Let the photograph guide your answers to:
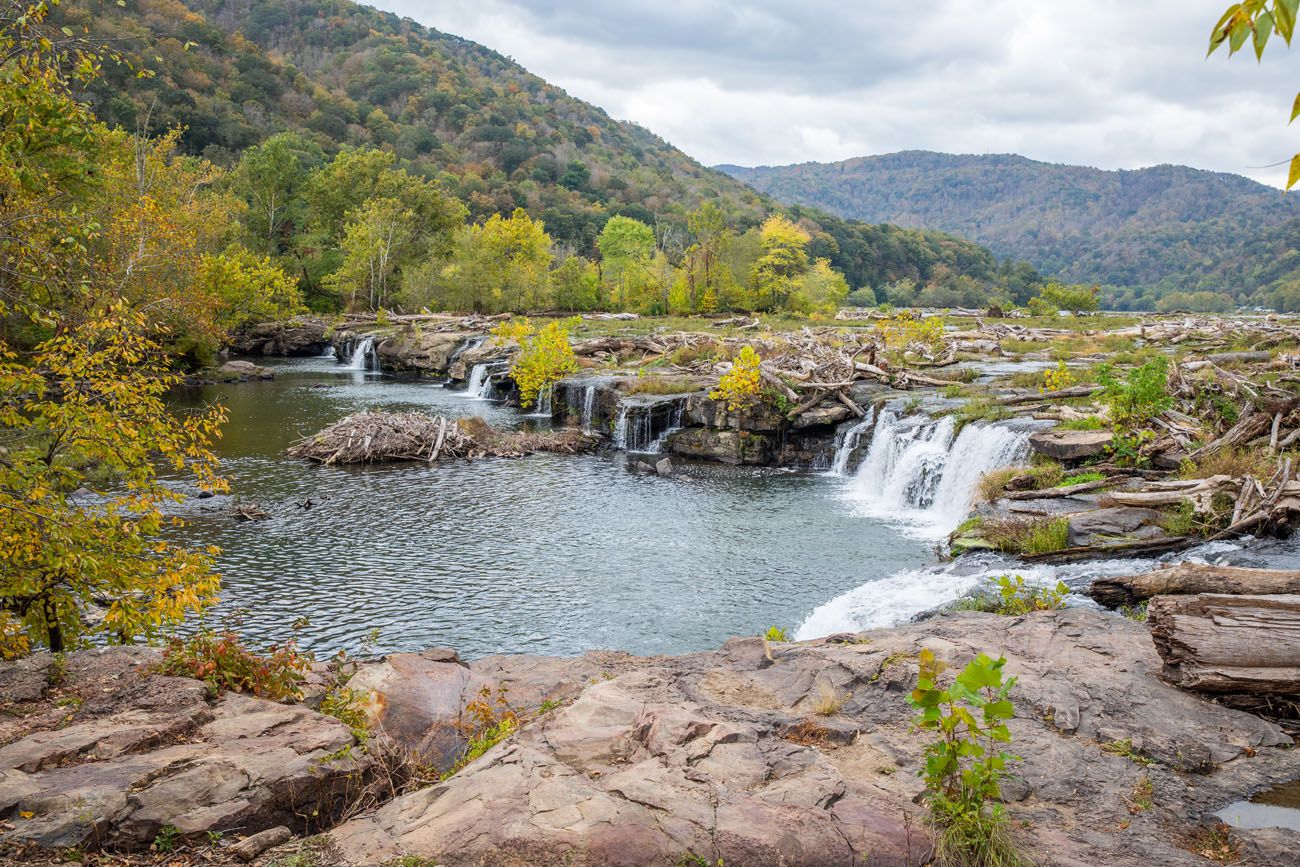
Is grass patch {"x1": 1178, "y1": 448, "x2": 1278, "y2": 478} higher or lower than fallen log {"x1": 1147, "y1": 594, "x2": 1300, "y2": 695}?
higher

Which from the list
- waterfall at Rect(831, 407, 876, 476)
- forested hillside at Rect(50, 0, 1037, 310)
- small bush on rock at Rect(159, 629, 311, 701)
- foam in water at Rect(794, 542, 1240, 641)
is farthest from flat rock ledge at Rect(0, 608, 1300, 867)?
forested hillside at Rect(50, 0, 1037, 310)

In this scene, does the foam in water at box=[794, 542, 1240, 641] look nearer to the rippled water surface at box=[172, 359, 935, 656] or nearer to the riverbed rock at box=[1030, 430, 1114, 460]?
the rippled water surface at box=[172, 359, 935, 656]

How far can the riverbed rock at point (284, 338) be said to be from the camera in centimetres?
5094

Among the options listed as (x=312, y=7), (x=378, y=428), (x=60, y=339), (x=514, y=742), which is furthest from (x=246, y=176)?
(x=312, y=7)

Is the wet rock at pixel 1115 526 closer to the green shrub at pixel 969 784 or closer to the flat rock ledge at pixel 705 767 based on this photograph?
the flat rock ledge at pixel 705 767

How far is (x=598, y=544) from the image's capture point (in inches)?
643

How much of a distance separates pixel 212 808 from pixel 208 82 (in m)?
113

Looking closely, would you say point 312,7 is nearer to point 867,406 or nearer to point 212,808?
point 867,406

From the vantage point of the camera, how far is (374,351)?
47125 millimetres

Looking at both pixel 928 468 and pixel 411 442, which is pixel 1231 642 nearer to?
pixel 928 468

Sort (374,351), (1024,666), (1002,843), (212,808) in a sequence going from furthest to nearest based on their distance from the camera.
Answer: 1. (374,351)
2. (1024,666)
3. (212,808)
4. (1002,843)

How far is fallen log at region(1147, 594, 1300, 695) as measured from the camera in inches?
245

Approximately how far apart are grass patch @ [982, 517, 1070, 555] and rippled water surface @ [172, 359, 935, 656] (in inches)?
63.9

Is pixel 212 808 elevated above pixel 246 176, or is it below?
below
